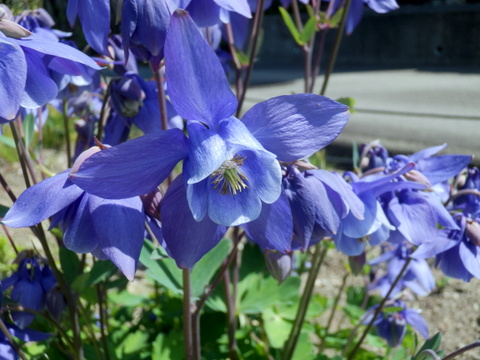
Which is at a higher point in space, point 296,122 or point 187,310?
point 296,122

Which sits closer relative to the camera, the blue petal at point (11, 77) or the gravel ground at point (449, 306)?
the blue petal at point (11, 77)

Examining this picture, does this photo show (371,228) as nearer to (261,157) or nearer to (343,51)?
(261,157)

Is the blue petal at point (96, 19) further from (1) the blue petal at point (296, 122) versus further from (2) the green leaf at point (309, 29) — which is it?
(2) the green leaf at point (309, 29)

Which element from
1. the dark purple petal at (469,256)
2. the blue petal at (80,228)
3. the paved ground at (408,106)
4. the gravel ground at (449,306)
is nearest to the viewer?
the blue petal at (80,228)

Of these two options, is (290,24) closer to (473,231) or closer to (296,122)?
(473,231)

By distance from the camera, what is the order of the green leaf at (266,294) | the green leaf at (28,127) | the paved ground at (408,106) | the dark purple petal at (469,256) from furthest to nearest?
the paved ground at (408,106) < the green leaf at (266,294) < the green leaf at (28,127) < the dark purple petal at (469,256)

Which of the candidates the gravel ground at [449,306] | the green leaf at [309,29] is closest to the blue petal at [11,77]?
the green leaf at [309,29]

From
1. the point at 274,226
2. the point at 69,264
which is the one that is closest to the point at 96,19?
the point at 274,226
